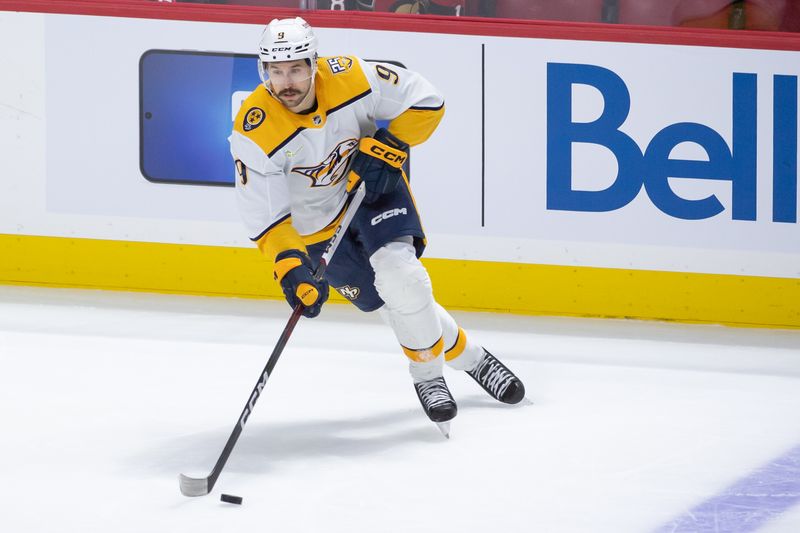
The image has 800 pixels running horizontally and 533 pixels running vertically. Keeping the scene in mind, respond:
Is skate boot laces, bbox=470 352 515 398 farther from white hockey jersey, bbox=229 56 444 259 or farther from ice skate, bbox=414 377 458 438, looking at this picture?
white hockey jersey, bbox=229 56 444 259

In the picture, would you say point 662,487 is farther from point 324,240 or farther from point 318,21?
point 318,21

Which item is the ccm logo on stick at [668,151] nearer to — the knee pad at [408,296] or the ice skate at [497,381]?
the ice skate at [497,381]

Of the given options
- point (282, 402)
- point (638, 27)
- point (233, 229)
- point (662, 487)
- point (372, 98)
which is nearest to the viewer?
point (662, 487)

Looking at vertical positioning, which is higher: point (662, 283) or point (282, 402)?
point (662, 283)

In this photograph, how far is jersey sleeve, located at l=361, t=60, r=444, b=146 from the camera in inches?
133

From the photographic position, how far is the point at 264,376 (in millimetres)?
3072

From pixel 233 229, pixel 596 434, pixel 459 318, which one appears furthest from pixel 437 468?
pixel 233 229

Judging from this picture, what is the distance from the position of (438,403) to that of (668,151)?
1673mm

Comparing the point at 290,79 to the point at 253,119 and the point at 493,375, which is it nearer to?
the point at 253,119

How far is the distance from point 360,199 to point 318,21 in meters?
1.62

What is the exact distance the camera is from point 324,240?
348 cm

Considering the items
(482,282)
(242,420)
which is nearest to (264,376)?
(242,420)

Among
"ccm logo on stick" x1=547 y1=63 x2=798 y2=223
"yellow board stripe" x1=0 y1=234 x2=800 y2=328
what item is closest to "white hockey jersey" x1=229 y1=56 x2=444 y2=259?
"ccm logo on stick" x1=547 y1=63 x2=798 y2=223

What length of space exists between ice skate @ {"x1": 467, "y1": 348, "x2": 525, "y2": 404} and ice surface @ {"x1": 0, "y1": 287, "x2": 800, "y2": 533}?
6 cm
